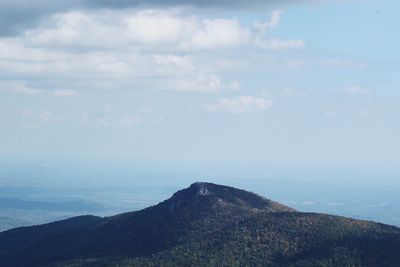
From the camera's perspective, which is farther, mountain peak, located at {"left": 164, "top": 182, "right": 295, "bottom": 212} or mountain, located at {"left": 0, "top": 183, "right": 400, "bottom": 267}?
mountain peak, located at {"left": 164, "top": 182, "right": 295, "bottom": 212}

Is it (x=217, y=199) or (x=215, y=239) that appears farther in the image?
(x=217, y=199)

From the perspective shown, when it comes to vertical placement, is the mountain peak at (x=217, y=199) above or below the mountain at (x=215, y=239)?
above

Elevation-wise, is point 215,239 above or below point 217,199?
below

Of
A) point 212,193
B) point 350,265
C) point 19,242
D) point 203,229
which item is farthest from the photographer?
point 19,242

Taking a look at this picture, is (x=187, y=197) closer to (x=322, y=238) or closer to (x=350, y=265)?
(x=322, y=238)

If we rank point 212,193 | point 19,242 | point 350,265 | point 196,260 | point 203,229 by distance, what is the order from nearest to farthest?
point 350,265 → point 196,260 → point 203,229 → point 212,193 → point 19,242

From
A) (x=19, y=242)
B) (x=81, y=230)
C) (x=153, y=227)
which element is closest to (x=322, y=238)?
(x=153, y=227)

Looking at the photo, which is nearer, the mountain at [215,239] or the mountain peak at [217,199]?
the mountain at [215,239]

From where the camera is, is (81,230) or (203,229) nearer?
(203,229)
